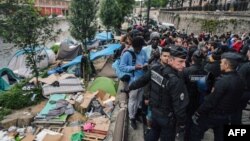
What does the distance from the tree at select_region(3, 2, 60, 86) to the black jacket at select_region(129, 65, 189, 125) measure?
25.7 ft

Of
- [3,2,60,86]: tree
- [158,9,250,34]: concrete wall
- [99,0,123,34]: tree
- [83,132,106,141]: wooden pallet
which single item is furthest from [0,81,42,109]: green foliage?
[158,9,250,34]: concrete wall

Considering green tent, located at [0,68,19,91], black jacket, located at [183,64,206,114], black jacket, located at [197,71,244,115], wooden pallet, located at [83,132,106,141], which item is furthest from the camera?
green tent, located at [0,68,19,91]

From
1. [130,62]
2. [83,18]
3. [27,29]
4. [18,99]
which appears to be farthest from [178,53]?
[83,18]

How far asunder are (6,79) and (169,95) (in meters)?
12.3

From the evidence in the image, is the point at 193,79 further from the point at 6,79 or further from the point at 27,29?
the point at 6,79

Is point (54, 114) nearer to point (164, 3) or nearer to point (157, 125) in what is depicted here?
point (157, 125)

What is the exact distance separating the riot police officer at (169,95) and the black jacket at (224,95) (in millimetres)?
549

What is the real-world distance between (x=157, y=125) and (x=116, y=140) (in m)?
0.97

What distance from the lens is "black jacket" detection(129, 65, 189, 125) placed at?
3426 mm

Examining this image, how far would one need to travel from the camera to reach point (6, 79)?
45.7 ft

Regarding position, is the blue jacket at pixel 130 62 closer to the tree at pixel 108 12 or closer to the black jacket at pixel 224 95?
the black jacket at pixel 224 95

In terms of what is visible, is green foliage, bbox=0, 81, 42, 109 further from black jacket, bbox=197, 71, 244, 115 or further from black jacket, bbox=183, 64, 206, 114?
black jacket, bbox=197, 71, 244, 115

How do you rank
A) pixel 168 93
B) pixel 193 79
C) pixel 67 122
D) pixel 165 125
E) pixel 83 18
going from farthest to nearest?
pixel 83 18 → pixel 67 122 → pixel 193 79 → pixel 165 125 → pixel 168 93

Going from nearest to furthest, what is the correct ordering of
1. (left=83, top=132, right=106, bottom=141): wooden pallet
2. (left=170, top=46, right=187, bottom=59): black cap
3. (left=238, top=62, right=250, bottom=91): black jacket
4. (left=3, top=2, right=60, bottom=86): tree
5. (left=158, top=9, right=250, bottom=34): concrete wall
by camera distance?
(left=170, top=46, right=187, bottom=59): black cap → (left=238, top=62, right=250, bottom=91): black jacket → (left=83, top=132, right=106, bottom=141): wooden pallet → (left=3, top=2, right=60, bottom=86): tree → (left=158, top=9, right=250, bottom=34): concrete wall
